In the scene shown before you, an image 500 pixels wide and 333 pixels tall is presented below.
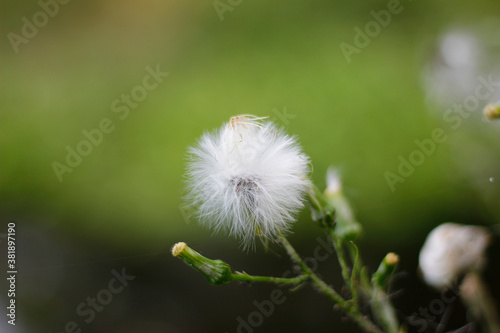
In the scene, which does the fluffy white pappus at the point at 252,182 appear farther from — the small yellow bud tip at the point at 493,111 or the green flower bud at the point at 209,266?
the small yellow bud tip at the point at 493,111

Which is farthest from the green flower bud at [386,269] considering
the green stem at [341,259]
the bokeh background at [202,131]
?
the bokeh background at [202,131]

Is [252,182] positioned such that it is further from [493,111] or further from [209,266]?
[493,111]

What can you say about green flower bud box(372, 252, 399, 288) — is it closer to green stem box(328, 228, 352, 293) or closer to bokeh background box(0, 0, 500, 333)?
green stem box(328, 228, 352, 293)

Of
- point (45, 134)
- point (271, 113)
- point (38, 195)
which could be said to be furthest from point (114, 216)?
point (271, 113)

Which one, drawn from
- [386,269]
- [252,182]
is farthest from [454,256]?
[252,182]

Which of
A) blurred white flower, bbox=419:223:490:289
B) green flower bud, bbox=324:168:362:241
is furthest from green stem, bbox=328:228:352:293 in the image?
blurred white flower, bbox=419:223:490:289

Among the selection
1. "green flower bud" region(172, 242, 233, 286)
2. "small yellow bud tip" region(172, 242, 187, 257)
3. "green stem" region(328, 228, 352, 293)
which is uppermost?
"small yellow bud tip" region(172, 242, 187, 257)
